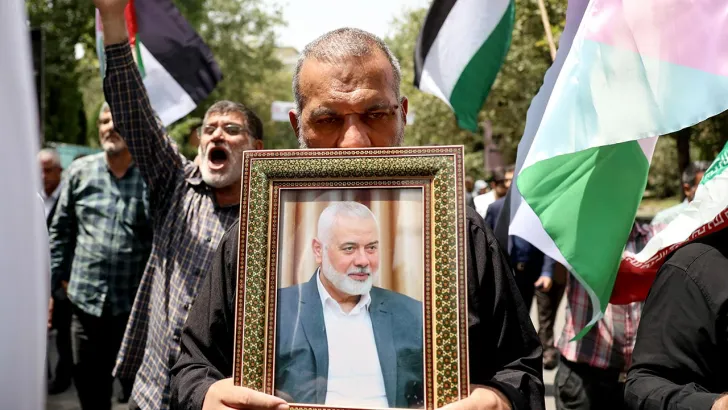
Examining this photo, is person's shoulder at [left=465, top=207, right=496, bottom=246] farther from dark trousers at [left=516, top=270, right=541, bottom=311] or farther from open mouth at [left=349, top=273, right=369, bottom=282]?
dark trousers at [left=516, top=270, right=541, bottom=311]

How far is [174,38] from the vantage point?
5371 millimetres

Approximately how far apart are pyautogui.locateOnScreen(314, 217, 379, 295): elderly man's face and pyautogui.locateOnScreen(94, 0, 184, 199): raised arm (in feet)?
6.47

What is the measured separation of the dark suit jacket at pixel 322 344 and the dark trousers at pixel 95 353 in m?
3.71

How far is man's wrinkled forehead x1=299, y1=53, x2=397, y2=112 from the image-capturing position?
5.81ft

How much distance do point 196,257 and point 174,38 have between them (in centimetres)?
240

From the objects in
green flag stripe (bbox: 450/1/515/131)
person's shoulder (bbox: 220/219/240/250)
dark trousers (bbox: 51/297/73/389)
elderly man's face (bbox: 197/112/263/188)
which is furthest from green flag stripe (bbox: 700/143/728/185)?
dark trousers (bbox: 51/297/73/389)

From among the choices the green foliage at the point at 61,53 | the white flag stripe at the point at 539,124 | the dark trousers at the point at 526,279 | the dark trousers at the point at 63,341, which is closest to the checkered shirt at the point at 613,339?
the white flag stripe at the point at 539,124

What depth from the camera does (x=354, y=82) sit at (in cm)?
178

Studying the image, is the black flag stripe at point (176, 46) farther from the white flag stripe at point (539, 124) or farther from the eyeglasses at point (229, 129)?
the white flag stripe at point (539, 124)

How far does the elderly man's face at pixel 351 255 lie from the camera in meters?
1.59

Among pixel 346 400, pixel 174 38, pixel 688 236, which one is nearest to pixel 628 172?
pixel 688 236

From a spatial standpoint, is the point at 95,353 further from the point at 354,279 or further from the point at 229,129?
the point at 354,279

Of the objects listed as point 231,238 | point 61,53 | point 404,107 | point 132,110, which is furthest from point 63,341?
point 61,53

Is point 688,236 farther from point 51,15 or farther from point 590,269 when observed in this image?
point 51,15
